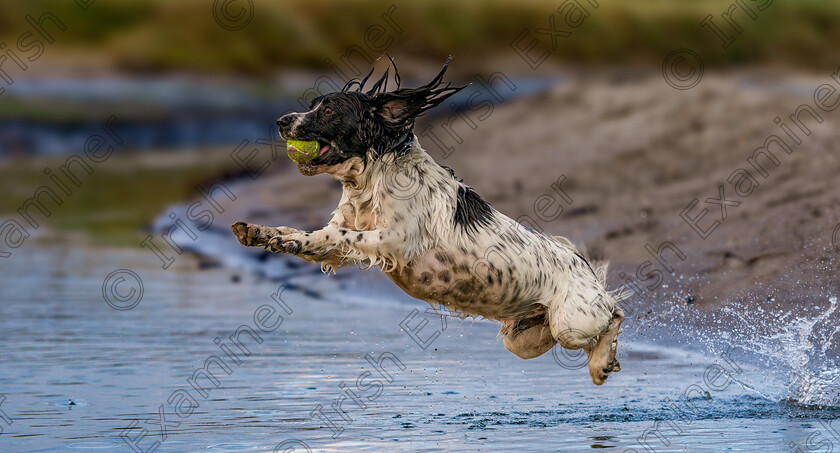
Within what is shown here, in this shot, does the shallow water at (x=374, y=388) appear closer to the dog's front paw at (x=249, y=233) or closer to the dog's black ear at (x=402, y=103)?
the dog's front paw at (x=249, y=233)

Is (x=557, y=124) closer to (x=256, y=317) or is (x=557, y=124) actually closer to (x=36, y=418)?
(x=256, y=317)

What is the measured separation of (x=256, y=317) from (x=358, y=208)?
16.3 ft

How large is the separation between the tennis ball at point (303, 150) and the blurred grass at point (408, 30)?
2619 centimetres

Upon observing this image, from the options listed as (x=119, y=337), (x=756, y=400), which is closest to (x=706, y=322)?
(x=756, y=400)

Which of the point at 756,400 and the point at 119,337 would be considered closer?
the point at 756,400

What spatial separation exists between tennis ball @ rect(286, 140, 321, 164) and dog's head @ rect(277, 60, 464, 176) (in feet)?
0.08

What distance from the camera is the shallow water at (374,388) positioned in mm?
8375

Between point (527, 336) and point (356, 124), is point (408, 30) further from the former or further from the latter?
point (356, 124)

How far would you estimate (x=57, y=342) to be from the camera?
11758 mm

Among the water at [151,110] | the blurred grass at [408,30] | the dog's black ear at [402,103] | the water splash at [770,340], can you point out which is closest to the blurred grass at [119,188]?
the water at [151,110]

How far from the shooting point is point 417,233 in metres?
8.27

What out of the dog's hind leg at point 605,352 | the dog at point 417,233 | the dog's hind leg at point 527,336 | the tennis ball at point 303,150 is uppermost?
the tennis ball at point 303,150

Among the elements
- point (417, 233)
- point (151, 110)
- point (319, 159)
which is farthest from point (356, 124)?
point (151, 110)

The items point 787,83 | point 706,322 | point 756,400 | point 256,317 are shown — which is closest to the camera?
point 756,400
